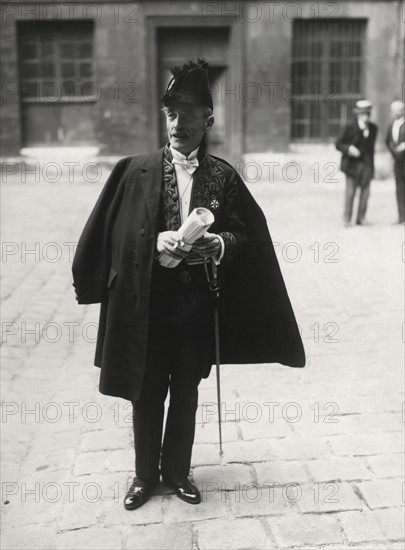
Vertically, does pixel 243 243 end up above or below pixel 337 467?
above

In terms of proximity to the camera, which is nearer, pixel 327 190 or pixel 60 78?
pixel 327 190

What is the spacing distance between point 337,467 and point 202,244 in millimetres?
1693

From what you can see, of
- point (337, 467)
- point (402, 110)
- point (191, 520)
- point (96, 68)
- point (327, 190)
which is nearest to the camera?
point (191, 520)

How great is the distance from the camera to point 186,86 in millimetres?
3352

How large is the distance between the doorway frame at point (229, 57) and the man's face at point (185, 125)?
1487 centimetres

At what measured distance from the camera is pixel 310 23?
18156 mm

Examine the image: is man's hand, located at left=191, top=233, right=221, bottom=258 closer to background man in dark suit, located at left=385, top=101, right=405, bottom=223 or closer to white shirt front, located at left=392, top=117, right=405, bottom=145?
background man in dark suit, located at left=385, top=101, right=405, bottom=223

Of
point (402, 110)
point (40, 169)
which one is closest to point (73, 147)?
point (40, 169)

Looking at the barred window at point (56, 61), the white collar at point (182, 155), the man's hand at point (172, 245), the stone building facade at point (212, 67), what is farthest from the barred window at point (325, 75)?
the man's hand at point (172, 245)

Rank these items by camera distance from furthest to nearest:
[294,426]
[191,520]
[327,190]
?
[327,190]
[294,426]
[191,520]

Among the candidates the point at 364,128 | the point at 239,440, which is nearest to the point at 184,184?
the point at 239,440

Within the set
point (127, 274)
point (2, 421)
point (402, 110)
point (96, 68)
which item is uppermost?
point (96, 68)

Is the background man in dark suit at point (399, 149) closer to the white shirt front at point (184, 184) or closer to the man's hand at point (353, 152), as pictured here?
the man's hand at point (353, 152)

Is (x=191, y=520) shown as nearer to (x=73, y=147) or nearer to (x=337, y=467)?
(x=337, y=467)
